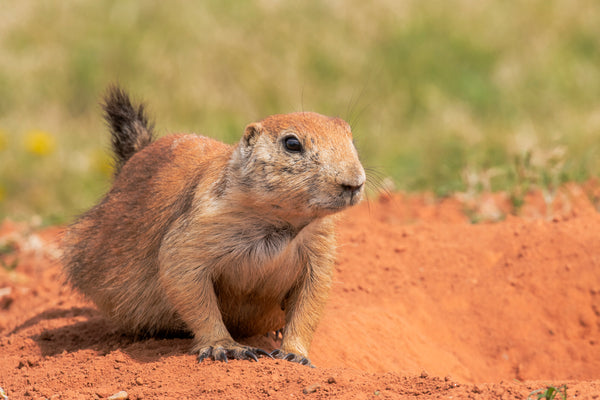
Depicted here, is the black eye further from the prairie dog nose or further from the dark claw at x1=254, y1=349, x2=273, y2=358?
the dark claw at x1=254, y1=349, x2=273, y2=358

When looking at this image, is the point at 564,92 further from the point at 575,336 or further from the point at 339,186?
the point at 339,186

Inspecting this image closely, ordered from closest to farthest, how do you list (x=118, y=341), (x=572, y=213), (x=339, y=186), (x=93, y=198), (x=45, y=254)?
(x=339, y=186) < (x=118, y=341) < (x=572, y=213) < (x=45, y=254) < (x=93, y=198)

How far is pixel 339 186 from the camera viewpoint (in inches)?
144

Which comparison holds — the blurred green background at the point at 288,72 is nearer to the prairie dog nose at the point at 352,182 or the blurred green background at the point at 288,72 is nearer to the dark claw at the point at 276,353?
the dark claw at the point at 276,353

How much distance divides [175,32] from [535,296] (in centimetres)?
743

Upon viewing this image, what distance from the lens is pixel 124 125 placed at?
18.0ft

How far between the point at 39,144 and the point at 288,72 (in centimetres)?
343

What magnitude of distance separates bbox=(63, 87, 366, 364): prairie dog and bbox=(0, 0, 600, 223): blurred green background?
425cm

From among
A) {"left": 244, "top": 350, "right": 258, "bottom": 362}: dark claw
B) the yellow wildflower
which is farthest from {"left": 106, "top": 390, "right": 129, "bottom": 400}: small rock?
the yellow wildflower

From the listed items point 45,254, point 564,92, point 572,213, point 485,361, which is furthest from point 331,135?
point 564,92

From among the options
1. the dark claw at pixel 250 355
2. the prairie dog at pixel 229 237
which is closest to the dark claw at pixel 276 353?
the prairie dog at pixel 229 237

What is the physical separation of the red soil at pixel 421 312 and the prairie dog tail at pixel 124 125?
3.31 ft

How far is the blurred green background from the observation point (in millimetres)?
9367

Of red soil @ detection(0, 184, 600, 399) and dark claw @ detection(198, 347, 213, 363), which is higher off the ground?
red soil @ detection(0, 184, 600, 399)
